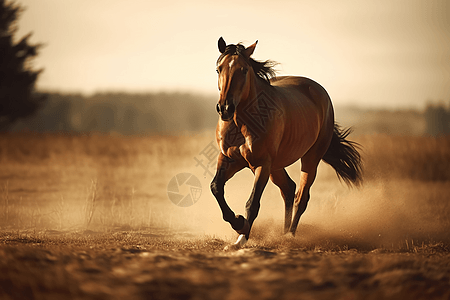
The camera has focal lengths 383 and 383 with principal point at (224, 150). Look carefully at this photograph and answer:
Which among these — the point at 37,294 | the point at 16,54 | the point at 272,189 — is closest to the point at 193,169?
the point at 272,189

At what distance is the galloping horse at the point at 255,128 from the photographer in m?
4.22

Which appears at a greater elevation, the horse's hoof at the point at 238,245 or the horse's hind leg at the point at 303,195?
the horse's hind leg at the point at 303,195

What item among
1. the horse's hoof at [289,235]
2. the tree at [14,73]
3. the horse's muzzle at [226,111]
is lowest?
the horse's hoof at [289,235]

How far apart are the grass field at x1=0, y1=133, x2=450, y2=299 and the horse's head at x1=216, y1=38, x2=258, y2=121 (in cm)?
148

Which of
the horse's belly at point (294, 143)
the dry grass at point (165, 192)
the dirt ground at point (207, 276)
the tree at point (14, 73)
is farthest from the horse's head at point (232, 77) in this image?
the tree at point (14, 73)

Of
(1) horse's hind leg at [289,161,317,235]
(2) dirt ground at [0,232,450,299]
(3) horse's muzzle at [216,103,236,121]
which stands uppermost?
(3) horse's muzzle at [216,103,236,121]

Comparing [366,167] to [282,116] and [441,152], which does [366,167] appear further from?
[282,116]

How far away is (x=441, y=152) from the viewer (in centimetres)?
1229

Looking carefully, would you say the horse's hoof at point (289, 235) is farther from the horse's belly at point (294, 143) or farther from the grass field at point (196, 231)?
the horse's belly at point (294, 143)

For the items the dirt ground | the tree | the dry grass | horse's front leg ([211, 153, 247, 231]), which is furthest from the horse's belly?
the tree

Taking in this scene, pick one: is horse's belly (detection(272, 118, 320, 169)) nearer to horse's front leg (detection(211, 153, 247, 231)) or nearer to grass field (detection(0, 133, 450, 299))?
horse's front leg (detection(211, 153, 247, 231))

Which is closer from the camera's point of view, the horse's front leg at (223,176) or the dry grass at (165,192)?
the horse's front leg at (223,176)

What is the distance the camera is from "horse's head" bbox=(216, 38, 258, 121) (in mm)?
3995

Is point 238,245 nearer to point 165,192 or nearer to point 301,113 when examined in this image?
point 301,113
